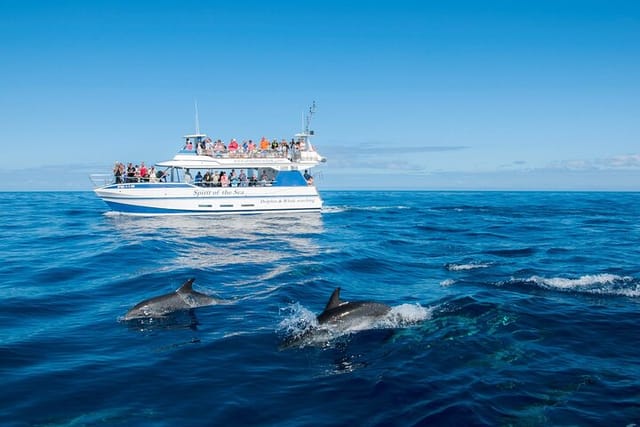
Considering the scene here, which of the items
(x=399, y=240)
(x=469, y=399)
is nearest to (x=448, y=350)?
(x=469, y=399)

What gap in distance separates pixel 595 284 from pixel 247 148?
36113 millimetres

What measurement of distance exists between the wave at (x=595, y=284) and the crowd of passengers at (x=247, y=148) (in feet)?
110

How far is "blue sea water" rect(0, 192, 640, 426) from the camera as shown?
328 inches

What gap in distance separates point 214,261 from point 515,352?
52.7 ft

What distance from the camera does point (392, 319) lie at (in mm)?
12922

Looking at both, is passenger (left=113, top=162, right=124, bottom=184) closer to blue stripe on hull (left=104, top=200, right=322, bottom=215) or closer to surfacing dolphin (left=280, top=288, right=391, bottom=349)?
blue stripe on hull (left=104, top=200, right=322, bottom=215)

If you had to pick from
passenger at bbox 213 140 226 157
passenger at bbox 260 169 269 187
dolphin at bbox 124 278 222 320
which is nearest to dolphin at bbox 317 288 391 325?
dolphin at bbox 124 278 222 320

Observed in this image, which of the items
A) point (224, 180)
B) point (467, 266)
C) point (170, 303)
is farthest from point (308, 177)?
point (170, 303)

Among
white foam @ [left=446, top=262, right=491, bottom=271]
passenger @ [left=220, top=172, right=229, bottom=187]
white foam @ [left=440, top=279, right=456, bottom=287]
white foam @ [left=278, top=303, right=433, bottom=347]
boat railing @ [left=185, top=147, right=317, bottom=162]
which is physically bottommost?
white foam @ [left=446, top=262, right=491, bottom=271]

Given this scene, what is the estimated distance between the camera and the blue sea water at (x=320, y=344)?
8344 mm

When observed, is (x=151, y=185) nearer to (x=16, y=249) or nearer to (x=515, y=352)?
(x=16, y=249)

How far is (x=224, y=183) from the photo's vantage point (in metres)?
47.3

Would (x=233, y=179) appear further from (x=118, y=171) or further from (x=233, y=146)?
(x=118, y=171)

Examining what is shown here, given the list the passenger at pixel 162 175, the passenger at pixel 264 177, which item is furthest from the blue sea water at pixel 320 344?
the passenger at pixel 264 177
